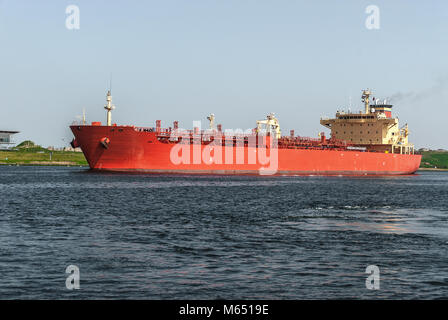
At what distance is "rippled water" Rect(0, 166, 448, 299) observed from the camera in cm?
1277

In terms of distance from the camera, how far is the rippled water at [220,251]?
503 inches

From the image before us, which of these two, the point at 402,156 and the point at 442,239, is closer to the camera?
the point at 442,239

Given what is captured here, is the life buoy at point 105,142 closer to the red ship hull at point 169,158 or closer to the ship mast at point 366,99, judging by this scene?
the red ship hull at point 169,158

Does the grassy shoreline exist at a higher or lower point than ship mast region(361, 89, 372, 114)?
lower

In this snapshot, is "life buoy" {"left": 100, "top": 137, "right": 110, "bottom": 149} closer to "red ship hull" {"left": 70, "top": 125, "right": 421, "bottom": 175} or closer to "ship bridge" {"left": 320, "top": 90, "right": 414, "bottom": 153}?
"red ship hull" {"left": 70, "top": 125, "right": 421, "bottom": 175}

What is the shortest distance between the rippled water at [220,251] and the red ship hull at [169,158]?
32.1m

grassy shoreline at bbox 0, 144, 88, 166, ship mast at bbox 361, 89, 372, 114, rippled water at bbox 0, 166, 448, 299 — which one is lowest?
rippled water at bbox 0, 166, 448, 299

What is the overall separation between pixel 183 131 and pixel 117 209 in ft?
128

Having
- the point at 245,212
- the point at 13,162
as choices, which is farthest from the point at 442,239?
the point at 13,162

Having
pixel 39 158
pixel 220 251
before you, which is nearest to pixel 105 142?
pixel 220 251

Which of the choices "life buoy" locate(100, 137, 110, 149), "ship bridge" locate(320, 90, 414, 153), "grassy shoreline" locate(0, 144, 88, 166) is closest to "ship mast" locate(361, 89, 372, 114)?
"ship bridge" locate(320, 90, 414, 153)

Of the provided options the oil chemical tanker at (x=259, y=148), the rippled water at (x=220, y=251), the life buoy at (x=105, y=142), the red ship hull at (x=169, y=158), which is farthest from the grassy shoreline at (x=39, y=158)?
the rippled water at (x=220, y=251)
